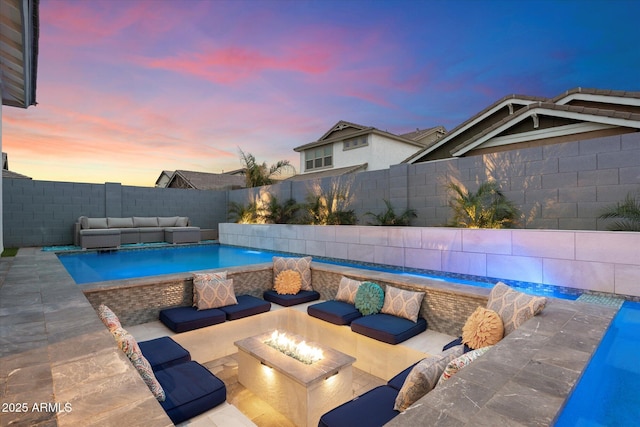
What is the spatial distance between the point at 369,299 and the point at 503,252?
3.40 meters

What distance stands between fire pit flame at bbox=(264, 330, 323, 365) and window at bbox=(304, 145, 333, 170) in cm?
1360

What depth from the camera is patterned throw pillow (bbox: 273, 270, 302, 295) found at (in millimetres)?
4996

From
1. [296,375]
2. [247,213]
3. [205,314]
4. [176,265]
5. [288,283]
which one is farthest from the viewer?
[247,213]

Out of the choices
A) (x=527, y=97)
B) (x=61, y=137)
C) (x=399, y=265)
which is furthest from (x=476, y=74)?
(x=61, y=137)

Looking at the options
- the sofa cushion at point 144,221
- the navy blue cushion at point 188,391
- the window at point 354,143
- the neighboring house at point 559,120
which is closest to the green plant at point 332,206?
the neighboring house at point 559,120

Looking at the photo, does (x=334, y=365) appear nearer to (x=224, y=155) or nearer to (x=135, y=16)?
(x=135, y=16)

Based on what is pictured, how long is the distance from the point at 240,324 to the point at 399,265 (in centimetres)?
449

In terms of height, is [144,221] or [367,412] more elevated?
[144,221]

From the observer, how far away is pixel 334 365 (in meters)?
2.84

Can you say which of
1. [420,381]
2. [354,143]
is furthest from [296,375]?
[354,143]

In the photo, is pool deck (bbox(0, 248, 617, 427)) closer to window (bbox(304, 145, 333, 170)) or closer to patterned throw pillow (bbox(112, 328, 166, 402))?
patterned throw pillow (bbox(112, 328, 166, 402))

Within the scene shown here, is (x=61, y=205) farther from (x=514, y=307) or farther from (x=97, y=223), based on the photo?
(x=514, y=307)

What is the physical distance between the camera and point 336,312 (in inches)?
159

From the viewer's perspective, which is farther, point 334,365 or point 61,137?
point 61,137
